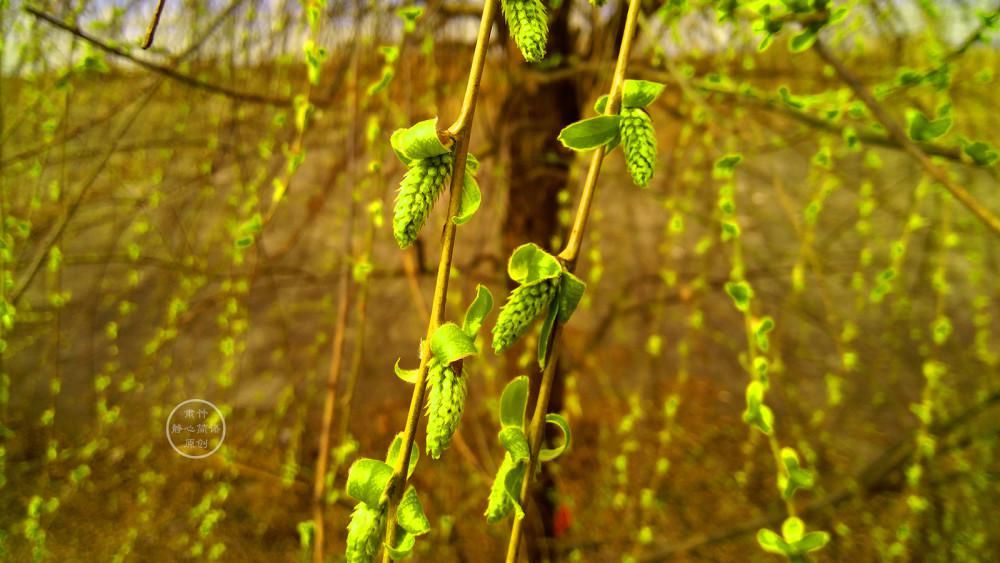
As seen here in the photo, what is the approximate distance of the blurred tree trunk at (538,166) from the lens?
160cm

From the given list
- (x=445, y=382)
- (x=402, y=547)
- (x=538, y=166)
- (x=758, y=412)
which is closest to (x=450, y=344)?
(x=445, y=382)

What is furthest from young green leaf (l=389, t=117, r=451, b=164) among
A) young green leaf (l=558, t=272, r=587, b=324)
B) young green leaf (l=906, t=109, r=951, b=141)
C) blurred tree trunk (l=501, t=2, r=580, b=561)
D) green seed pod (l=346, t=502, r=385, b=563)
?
blurred tree trunk (l=501, t=2, r=580, b=561)

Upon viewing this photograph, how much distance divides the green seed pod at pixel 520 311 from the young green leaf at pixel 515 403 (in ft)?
0.16

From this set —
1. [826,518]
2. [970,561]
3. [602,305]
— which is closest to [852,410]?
[826,518]

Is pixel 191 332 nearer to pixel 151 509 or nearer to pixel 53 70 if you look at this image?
pixel 151 509

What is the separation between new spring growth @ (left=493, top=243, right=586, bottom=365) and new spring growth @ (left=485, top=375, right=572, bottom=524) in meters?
0.04

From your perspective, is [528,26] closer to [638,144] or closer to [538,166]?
[638,144]

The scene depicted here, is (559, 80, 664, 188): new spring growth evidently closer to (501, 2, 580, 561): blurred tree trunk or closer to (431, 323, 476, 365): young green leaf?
(431, 323, 476, 365): young green leaf

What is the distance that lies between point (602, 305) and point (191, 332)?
1.72 m

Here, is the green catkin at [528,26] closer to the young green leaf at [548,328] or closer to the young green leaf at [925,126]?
the young green leaf at [548,328]

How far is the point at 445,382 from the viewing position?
0.35 metres

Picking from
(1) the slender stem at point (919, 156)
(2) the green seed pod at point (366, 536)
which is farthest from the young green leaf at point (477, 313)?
(1) the slender stem at point (919, 156)

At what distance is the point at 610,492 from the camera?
2051 millimetres

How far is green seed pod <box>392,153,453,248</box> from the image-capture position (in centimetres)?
35
